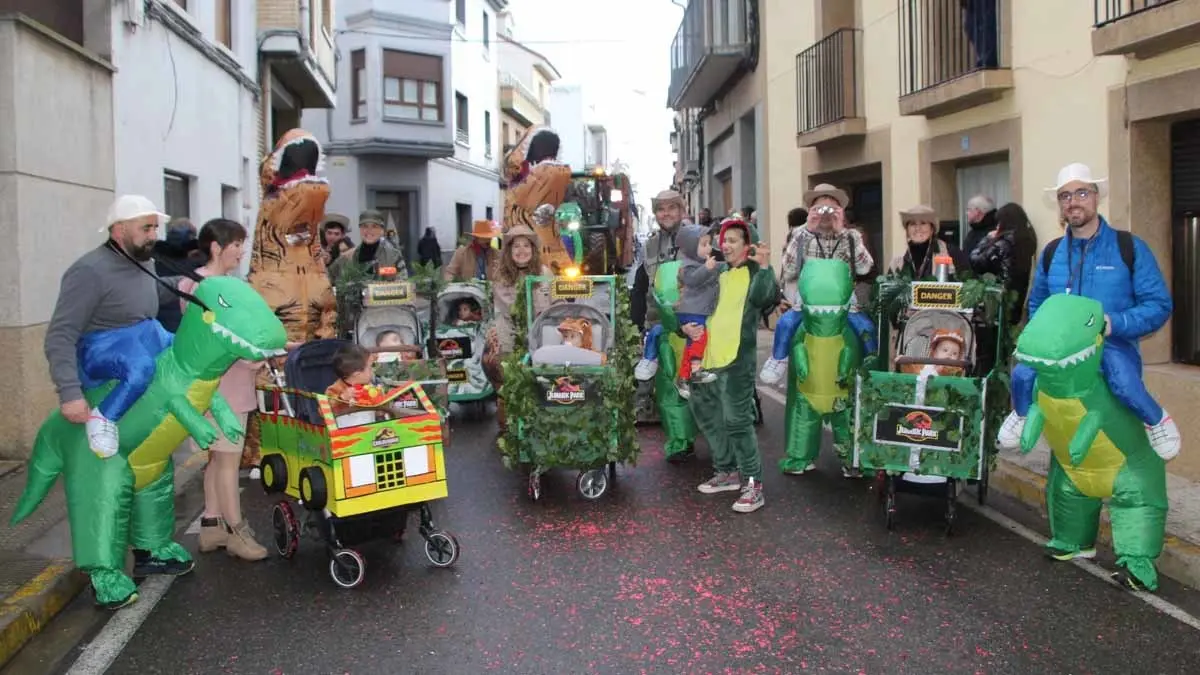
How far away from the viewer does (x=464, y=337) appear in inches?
410

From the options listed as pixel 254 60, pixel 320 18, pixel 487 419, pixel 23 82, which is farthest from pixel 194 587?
pixel 320 18

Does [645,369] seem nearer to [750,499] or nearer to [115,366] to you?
[750,499]

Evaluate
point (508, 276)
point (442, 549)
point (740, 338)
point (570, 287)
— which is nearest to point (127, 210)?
point (442, 549)

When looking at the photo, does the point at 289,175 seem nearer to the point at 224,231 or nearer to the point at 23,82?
the point at 23,82

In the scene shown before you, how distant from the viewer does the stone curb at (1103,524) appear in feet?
17.9

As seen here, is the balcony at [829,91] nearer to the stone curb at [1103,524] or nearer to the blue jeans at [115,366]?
the stone curb at [1103,524]

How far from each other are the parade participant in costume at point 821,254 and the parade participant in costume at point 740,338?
0.55 meters

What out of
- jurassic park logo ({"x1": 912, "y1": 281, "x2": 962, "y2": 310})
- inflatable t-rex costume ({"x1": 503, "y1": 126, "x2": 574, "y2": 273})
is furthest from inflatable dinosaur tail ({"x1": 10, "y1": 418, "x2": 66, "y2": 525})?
inflatable t-rex costume ({"x1": 503, "y1": 126, "x2": 574, "y2": 273})

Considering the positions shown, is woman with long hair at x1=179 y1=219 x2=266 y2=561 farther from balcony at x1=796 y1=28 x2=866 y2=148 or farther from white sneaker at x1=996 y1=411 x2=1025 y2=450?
balcony at x1=796 y1=28 x2=866 y2=148

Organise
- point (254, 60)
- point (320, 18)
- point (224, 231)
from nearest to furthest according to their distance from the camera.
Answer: point (224, 231), point (254, 60), point (320, 18)

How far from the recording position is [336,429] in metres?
5.52

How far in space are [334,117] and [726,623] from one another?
3040 centimetres

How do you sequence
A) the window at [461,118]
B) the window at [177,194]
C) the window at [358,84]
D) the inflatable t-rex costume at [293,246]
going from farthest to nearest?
the window at [461,118], the window at [358,84], the window at [177,194], the inflatable t-rex costume at [293,246]

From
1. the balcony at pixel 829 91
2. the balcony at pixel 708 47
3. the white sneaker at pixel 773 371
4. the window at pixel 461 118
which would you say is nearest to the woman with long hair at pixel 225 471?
the white sneaker at pixel 773 371
